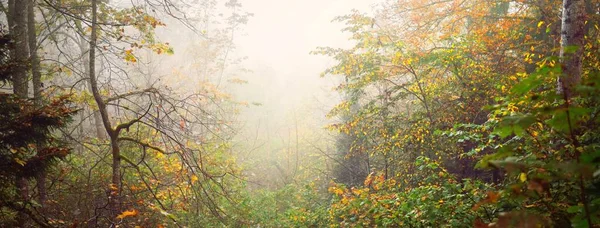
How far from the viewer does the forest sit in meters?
2.68

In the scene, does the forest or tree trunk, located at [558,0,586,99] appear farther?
tree trunk, located at [558,0,586,99]

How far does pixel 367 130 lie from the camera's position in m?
10.0

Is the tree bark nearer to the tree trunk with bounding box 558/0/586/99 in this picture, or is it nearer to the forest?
the forest

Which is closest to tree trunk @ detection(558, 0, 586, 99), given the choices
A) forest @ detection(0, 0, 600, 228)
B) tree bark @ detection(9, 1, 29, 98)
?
forest @ detection(0, 0, 600, 228)

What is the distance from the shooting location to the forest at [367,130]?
105 inches

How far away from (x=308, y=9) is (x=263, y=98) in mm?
27739

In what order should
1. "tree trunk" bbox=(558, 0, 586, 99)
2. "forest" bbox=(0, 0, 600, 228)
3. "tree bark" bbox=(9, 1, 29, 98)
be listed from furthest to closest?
"tree bark" bbox=(9, 1, 29, 98) < "tree trunk" bbox=(558, 0, 586, 99) < "forest" bbox=(0, 0, 600, 228)

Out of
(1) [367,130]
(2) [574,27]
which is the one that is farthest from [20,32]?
(2) [574,27]

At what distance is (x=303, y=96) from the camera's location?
36.4 m

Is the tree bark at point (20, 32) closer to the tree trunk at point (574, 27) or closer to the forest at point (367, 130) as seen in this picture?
the forest at point (367, 130)

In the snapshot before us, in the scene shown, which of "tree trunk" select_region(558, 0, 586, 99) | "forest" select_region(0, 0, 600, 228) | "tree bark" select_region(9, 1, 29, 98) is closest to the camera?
"forest" select_region(0, 0, 600, 228)

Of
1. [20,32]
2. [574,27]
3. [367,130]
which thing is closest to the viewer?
[574,27]

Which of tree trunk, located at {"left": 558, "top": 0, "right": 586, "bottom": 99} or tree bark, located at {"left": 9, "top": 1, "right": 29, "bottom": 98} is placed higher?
tree bark, located at {"left": 9, "top": 1, "right": 29, "bottom": 98}

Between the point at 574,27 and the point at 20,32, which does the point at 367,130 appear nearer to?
the point at 574,27
